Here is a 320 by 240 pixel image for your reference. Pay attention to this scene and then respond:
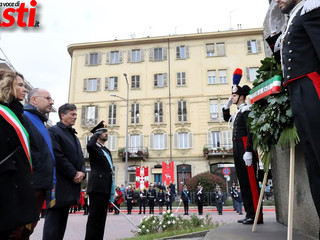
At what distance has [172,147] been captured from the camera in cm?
2872

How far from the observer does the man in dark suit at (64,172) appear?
2984 millimetres

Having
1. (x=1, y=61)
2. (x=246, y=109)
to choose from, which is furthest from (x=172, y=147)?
(x=246, y=109)

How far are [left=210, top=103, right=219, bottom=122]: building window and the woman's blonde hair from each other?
27.4m

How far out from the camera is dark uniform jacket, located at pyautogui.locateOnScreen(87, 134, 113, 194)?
11.8 feet

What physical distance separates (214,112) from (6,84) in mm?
27691

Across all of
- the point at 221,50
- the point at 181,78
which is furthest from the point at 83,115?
the point at 221,50

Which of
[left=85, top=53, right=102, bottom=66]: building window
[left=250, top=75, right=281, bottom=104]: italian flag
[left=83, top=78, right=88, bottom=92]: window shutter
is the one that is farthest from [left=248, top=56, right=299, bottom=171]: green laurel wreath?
[left=85, top=53, right=102, bottom=66]: building window

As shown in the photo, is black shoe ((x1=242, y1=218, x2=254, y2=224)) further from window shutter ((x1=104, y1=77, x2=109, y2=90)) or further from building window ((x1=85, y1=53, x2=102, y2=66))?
building window ((x1=85, y1=53, x2=102, y2=66))

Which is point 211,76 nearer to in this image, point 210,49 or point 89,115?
point 210,49

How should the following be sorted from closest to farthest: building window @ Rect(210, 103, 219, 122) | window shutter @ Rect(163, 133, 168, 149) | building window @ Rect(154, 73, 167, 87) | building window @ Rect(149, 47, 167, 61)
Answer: building window @ Rect(210, 103, 219, 122), window shutter @ Rect(163, 133, 168, 149), building window @ Rect(154, 73, 167, 87), building window @ Rect(149, 47, 167, 61)

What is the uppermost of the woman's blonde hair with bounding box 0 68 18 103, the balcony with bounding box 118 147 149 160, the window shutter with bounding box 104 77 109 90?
the window shutter with bounding box 104 77 109 90

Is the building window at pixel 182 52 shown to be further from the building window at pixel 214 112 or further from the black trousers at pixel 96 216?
the black trousers at pixel 96 216

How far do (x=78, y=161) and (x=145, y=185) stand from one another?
2188 cm

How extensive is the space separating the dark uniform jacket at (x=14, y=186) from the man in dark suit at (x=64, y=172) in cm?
126
